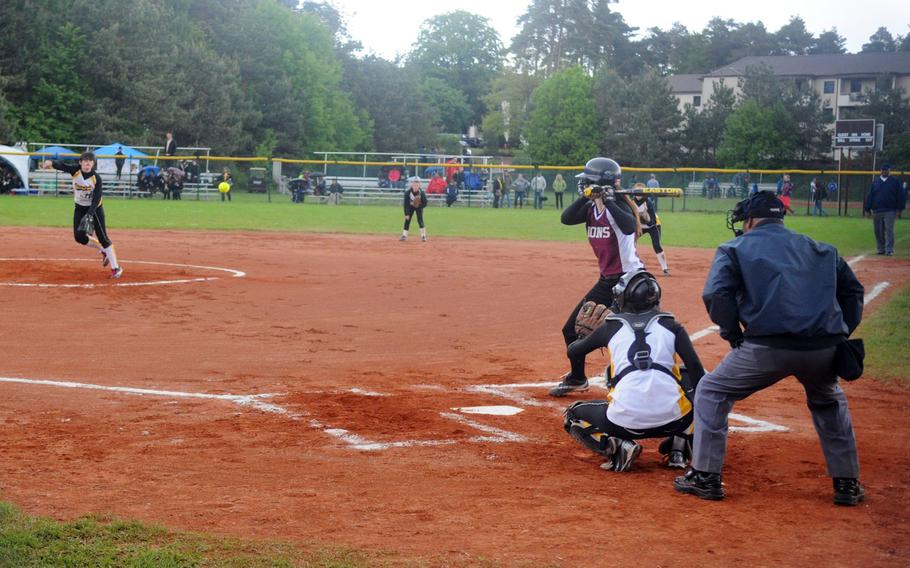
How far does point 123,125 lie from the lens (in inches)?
2517

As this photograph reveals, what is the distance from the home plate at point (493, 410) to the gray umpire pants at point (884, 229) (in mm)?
19893

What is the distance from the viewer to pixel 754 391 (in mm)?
6207

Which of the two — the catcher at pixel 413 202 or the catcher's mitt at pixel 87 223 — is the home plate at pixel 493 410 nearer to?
the catcher's mitt at pixel 87 223

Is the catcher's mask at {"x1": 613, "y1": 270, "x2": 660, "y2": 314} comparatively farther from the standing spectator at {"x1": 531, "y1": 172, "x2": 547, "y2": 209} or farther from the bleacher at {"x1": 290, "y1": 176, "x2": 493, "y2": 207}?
the standing spectator at {"x1": 531, "y1": 172, "x2": 547, "y2": 209}

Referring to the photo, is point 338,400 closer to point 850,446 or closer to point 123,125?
point 850,446

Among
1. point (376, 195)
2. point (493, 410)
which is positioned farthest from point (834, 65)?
point (493, 410)

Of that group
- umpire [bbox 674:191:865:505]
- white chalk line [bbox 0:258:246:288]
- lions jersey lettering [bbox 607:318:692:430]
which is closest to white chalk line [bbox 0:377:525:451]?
lions jersey lettering [bbox 607:318:692:430]

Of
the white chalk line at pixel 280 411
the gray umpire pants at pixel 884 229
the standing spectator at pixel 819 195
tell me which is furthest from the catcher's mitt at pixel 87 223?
the standing spectator at pixel 819 195

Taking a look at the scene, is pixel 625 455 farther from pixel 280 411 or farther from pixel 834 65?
pixel 834 65

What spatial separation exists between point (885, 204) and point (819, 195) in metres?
23.2

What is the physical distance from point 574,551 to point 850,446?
84.6 inches

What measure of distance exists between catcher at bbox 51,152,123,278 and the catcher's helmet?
1005 centimetres

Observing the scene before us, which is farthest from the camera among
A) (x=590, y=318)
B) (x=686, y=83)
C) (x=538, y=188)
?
(x=686, y=83)

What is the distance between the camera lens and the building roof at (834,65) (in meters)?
100
